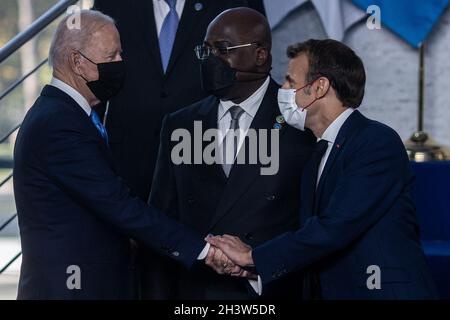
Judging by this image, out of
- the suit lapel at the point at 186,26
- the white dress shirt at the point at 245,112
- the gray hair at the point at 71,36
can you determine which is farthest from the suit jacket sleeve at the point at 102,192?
the suit lapel at the point at 186,26

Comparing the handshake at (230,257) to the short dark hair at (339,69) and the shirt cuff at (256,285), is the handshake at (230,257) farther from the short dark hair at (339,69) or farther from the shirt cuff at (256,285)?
the short dark hair at (339,69)

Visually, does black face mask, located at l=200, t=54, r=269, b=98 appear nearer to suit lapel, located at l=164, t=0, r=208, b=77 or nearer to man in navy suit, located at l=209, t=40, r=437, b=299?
man in navy suit, located at l=209, t=40, r=437, b=299

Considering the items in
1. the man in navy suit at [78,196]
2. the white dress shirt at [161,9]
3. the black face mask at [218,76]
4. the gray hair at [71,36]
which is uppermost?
the white dress shirt at [161,9]

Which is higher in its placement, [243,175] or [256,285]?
[243,175]

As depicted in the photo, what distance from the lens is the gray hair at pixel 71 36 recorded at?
2.91 m

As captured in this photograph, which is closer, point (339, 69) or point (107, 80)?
point (339, 69)

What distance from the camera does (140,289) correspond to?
3.27 m

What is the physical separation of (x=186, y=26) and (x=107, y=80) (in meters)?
0.56

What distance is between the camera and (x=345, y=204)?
2.69 metres

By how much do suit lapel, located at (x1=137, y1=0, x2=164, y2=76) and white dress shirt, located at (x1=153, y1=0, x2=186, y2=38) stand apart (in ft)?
0.10

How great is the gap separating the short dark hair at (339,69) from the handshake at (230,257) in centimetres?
54

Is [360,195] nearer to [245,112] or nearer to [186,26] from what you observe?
[245,112]

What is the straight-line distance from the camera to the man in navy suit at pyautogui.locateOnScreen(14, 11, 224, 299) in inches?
108

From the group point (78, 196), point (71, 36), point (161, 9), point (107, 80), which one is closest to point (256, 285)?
point (78, 196)
